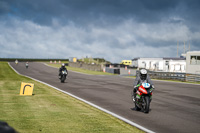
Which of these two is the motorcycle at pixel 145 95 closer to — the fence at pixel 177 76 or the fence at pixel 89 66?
the fence at pixel 177 76

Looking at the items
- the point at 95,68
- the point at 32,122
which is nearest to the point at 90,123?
the point at 32,122

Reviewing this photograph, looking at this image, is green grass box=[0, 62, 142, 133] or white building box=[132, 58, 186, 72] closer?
green grass box=[0, 62, 142, 133]

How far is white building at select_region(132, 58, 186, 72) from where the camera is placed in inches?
2052

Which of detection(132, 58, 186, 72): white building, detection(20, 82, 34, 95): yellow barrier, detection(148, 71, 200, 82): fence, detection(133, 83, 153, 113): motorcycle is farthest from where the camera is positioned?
detection(132, 58, 186, 72): white building

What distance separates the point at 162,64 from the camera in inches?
2312

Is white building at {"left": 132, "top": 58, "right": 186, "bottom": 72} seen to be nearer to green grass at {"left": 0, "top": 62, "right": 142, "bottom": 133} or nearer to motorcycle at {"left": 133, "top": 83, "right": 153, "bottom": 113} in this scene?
motorcycle at {"left": 133, "top": 83, "right": 153, "bottom": 113}

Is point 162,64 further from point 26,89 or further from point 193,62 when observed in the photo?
point 26,89

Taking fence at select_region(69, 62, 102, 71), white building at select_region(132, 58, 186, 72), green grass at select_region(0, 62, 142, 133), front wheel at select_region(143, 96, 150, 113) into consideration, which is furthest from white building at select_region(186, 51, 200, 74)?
green grass at select_region(0, 62, 142, 133)

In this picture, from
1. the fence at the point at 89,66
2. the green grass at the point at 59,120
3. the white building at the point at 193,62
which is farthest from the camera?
the fence at the point at 89,66

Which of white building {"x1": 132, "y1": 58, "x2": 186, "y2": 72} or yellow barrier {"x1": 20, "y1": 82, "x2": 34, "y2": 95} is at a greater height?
white building {"x1": 132, "y1": 58, "x2": 186, "y2": 72}

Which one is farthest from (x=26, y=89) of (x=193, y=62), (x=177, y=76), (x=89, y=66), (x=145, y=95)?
(x=89, y=66)

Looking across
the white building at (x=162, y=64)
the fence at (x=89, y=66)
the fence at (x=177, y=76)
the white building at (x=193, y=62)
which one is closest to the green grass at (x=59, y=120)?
the fence at (x=177, y=76)

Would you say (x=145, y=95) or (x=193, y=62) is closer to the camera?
(x=145, y=95)

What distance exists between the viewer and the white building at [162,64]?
52.1 meters
